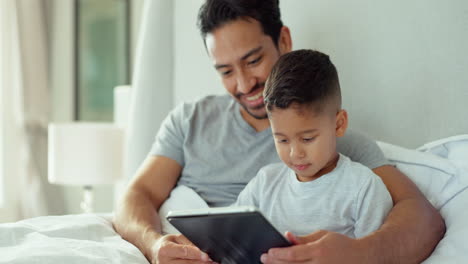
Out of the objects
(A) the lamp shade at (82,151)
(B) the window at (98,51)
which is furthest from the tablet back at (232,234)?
(B) the window at (98,51)

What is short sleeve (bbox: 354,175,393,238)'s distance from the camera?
1227 mm

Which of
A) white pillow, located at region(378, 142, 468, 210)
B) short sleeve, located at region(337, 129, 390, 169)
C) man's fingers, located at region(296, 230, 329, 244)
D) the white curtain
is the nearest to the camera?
man's fingers, located at region(296, 230, 329, 244)

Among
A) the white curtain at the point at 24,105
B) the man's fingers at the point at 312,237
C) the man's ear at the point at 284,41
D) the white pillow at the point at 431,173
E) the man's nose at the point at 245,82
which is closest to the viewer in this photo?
the man's fingers at the point at 312,237

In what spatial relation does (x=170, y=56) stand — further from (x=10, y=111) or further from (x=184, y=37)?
(x=10, y=111)

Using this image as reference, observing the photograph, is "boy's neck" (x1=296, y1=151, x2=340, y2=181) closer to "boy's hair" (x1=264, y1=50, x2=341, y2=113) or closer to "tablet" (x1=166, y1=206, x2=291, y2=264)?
"boy's hair" (x1=264, y1=50, x2=341, y2=113)

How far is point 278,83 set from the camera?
1.22 m

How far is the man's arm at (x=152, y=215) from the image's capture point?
Answer: 1.24 meters

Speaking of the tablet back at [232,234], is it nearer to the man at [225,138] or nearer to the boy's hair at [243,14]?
the man at [225,138]

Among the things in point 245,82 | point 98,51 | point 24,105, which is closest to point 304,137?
point 245,82

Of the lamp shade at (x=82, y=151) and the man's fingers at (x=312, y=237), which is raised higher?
the man's fingers at (x=312, y=237)

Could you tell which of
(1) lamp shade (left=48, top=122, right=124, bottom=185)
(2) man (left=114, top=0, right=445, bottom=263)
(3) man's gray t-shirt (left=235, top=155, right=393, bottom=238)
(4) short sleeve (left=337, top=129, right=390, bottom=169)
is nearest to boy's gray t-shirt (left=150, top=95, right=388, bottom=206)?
(2) man (left=114, top=0, right=445, bottom=263)

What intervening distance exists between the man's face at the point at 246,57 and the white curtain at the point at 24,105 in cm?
221

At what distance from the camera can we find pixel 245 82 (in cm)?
168

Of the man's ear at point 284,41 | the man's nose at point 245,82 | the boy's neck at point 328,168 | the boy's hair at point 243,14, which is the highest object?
the boy's hair at point 243,14
